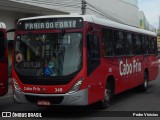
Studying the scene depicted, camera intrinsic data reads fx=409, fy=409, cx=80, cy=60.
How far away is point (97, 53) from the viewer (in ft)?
37.9

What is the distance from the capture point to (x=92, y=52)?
36.6 feet

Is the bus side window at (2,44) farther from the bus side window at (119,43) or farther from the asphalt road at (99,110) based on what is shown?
the bus side window at (119,43)

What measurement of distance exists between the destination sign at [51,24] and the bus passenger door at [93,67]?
477mm

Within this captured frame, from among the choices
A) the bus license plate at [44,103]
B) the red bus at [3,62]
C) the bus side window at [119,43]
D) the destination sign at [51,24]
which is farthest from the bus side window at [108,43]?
the red bus at [3,62]

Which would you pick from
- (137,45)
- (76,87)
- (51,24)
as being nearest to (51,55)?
(51,24)

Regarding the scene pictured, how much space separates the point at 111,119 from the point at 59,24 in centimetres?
286

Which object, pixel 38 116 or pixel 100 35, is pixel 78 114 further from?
pixel 100 35

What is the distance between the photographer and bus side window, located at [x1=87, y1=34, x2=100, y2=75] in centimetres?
1087

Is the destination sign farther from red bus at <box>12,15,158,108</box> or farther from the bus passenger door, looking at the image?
the bus passenger door

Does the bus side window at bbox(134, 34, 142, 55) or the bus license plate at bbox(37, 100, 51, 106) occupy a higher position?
the bus side window at bbox(134, 34, 142, 55)

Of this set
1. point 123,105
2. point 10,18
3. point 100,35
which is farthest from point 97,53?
point 10,18

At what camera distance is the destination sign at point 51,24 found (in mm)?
10844

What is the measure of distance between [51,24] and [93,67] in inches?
64.2

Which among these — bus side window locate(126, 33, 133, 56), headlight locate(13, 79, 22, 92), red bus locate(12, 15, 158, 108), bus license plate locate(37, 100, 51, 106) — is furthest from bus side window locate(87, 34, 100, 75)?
bus side window locate(126, 33, 133, 56)
